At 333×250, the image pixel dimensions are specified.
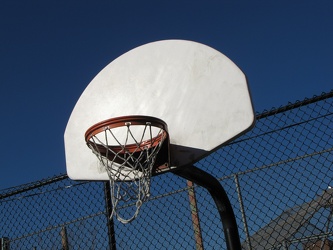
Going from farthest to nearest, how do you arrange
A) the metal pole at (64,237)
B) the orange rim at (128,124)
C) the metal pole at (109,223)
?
1. the metal pole at (64,237)
2. the metal pole at (109,223)
3. the orange rim at (128,124)

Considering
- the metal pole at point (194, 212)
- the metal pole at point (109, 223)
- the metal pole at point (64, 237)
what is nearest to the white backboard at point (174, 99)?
the metal pole at point (109, 223)

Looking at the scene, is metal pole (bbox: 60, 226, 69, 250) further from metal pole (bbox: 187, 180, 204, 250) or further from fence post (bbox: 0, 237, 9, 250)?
metal pole (bbox: 187, 180, 204, 250)

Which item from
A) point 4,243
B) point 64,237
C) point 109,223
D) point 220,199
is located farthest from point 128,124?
point 4,243

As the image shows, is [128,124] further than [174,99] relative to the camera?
No

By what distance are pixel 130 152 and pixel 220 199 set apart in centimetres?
80

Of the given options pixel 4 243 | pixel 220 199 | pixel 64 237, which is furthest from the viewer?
pixel 4 243

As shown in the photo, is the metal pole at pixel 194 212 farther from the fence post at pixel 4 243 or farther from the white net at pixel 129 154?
the fence post at pixel 4 243

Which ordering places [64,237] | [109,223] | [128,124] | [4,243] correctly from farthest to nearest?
1. [4,243]
2. [64,237]
3. [109,223]
4. [128,124]

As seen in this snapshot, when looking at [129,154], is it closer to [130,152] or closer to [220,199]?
[130,152]

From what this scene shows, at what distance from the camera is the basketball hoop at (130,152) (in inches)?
126

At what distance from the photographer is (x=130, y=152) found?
3.26 m

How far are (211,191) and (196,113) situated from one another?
595 mm

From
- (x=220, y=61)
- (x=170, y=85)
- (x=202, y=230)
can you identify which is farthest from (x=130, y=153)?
(x=202, y=230)

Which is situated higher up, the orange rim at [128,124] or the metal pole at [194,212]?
the orange rim at [128,124]
